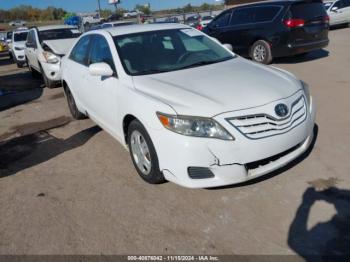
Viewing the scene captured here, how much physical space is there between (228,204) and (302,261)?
36.5 inches

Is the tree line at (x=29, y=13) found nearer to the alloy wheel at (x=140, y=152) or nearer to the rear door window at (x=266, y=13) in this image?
the rear door window at (x=266, y=13)

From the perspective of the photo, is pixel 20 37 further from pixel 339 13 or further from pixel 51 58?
pixel 339 13

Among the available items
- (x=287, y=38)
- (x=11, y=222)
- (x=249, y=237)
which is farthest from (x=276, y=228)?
(x=287, y=38)

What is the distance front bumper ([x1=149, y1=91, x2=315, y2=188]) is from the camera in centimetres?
316

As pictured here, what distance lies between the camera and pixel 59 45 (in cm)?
1004

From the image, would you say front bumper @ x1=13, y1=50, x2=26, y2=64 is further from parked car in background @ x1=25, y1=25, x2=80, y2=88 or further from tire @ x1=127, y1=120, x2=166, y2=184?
tire @ x1=127, y1=120, x2=166, y2=184

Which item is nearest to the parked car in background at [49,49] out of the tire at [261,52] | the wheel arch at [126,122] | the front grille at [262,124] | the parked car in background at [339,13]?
the tire at [261,52]

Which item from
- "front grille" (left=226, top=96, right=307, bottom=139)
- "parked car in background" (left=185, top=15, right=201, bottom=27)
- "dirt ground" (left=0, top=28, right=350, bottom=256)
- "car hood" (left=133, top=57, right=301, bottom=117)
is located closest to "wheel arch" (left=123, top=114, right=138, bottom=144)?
"car hood" (left=133, top=57, right=301, bottom=117)

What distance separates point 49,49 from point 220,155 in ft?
27.3

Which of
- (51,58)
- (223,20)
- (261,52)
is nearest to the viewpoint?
(51,58)

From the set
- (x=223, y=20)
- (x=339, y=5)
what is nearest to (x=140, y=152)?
(x=223, y=20)

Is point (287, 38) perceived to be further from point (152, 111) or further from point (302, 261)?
point (302, 261)

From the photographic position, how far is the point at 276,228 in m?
3.04

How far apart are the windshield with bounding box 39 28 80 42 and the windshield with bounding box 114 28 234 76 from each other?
7355mm
